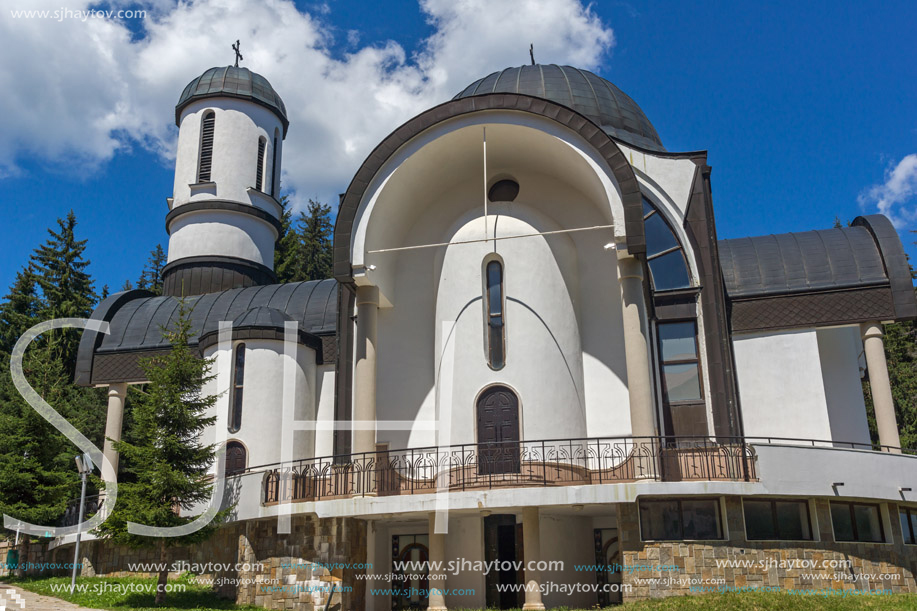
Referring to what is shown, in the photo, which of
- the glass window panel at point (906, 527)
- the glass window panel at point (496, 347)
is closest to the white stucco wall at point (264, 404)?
the glass window panel at point (496, 347)

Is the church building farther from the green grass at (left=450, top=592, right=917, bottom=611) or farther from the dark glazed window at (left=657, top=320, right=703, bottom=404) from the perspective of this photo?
the green grass at (left=450, top=592, right=917, bottom=611)

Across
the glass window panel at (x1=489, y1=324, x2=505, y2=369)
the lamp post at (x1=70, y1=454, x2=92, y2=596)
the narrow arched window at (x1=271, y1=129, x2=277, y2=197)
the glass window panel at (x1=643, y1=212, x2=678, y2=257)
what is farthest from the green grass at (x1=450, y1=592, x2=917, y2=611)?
the narrow arched window at (x1=271, y1=129, x2=277, y2=197)

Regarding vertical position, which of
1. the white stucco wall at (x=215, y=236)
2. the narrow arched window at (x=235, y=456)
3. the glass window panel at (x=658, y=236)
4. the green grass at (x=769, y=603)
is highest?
the white stucco wall at (x=215, y=236)

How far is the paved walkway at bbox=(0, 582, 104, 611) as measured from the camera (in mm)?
14164

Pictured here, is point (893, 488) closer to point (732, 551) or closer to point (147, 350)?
point (732, 551)

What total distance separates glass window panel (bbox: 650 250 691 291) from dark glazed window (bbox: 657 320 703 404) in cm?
84

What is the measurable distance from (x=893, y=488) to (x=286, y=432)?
13.3 metres

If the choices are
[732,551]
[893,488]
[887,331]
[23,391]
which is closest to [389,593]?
[732,551]

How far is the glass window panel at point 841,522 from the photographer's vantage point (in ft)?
45.1

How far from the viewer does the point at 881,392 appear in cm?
1666

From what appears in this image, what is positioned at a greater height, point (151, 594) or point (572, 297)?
point (572, 297)

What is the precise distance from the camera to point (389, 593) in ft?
54.4

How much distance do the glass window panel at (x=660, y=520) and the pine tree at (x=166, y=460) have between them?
8.25 meters

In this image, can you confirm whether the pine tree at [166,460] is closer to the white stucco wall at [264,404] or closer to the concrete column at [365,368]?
the white stucco wall at [264,404]
